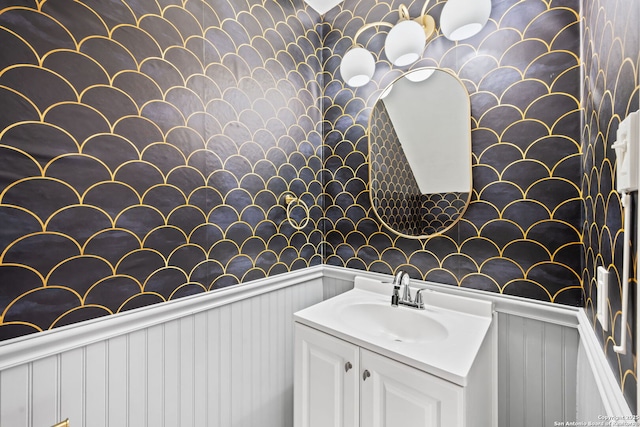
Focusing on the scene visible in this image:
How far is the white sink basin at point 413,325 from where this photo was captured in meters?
0.87

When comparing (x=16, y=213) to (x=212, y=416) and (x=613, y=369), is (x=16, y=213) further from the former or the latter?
(x=613, y=369)

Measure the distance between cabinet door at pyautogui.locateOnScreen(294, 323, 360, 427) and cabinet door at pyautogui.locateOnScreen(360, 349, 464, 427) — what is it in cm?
4

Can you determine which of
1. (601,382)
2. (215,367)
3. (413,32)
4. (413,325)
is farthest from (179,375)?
(413,32)

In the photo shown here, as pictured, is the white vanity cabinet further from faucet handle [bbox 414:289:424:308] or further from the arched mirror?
the arched mirror

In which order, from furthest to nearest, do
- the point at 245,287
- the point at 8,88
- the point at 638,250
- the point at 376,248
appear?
1. the point at 376,248
2. the point at 245,287
3. the point at 8,88
4. the point at 638,250

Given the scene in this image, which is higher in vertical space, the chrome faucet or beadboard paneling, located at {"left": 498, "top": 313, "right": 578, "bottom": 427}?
the chrome faucet

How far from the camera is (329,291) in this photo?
1.70m

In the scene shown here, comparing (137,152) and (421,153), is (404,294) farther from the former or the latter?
(137,152)

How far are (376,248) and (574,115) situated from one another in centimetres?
94

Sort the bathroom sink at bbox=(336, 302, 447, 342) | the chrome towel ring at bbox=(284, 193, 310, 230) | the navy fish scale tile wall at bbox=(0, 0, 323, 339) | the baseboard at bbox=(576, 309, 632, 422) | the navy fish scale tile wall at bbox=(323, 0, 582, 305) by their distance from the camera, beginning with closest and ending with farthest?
the baseboard at bbox=(576, 309, 632, 422)
the navy fish scale tile wall at bbox=(0, 0, 323, 339)
the navy fish scale tile wall at bbox=(323, 0, 582, 305)
the bathroom sink at bbox=(336, 302, 447, 342)
the chrome towel ring at bbox=(284, 193, 310, 230)

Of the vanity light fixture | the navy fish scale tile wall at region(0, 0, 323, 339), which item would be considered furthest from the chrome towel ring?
the vanity light fixture

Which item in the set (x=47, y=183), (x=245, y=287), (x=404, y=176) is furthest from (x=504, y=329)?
(x=47, y=183)

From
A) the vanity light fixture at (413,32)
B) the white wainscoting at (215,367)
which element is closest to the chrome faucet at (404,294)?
the white wainscoting at (215,367)

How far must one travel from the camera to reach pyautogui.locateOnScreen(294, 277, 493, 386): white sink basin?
2.85ft
